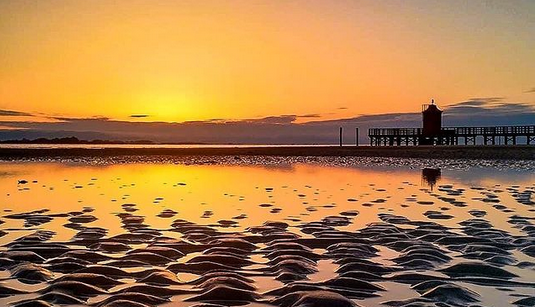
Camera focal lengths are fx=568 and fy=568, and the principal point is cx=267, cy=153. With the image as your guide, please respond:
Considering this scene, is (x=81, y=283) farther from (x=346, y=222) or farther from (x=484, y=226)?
(x=484, y=226)

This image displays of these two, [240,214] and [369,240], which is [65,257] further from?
[240,214]

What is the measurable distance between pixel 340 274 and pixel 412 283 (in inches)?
36.0

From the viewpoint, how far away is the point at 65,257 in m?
8.34

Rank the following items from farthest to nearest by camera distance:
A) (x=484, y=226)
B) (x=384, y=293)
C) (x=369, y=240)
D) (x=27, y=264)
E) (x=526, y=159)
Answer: (x=526, y=159) < (x=484, y=226) < (x=369, y=240) < (x=27, y=264) < (x=384, y=293)

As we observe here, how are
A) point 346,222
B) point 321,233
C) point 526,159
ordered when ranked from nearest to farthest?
point 321,233 < point 346,222 < point 526,159

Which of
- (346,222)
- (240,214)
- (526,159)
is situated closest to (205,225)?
(240,214)

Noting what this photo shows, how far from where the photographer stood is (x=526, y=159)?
52844 millimetres

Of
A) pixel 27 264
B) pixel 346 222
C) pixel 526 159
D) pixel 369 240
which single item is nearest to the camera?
pixel 27 264

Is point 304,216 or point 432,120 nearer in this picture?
point 304,216

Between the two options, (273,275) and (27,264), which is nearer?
(273,275)

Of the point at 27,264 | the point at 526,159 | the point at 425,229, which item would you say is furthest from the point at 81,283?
the point at 526,159

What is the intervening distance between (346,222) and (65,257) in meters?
6.41

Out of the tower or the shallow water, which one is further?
the tower

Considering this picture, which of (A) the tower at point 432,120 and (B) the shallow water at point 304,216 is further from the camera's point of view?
(A) the tower at point 432,120
